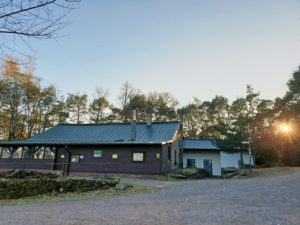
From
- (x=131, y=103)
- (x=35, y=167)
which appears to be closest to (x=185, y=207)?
(x=35, y=167)

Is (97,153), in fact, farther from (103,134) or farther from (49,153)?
(49,153)

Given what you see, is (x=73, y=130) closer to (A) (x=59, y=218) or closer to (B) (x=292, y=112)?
(A) (x=59, y=218)

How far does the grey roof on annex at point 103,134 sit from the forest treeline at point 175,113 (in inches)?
256

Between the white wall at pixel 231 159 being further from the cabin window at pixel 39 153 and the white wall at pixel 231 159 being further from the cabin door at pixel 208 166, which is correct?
the cabin window at pixel 39 153

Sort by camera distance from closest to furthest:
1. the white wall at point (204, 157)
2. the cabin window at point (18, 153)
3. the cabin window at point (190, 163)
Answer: the cabin window at point (18, 153), the white wall at point (204, 157), the cabin window at point (190, 163)

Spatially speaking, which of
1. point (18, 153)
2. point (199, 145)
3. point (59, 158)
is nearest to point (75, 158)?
point (59, 158)

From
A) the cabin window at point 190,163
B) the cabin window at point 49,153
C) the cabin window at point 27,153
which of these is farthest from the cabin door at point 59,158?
the cabin window at point 190,163

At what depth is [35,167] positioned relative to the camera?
20578 millimetres

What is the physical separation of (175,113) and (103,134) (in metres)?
20.2

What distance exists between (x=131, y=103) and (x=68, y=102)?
473 inches

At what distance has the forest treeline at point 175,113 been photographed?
68.2ft

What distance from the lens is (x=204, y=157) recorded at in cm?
2612

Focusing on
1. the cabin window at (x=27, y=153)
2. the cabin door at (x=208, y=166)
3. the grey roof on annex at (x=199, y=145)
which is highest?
the grey roof on annex at (x=199, y=145)

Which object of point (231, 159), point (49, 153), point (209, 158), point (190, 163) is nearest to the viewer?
point (49, 153)
